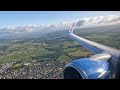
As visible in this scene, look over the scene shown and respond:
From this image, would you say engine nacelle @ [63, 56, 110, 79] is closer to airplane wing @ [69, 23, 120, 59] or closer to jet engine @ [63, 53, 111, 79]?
jet engine @ [63, 53, 111, 79]

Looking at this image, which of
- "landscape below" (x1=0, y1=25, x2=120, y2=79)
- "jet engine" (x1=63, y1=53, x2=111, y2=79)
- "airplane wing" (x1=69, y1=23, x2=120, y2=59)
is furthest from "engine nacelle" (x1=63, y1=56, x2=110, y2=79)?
"airplane wing" (x1=69, y1=23, x2=120, y2=59)

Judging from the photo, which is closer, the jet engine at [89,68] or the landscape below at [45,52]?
the jet engine at [89,68]

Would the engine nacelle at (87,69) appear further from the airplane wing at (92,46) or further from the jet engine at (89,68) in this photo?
the airplane wing at (92,46)

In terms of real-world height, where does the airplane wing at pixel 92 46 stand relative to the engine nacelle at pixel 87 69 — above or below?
above

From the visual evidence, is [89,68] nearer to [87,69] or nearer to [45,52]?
[87,69]

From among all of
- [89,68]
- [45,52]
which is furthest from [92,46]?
[45,52]

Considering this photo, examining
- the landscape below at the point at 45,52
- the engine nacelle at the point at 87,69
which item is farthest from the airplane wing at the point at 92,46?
the engine nacelle at the point at 87,69
